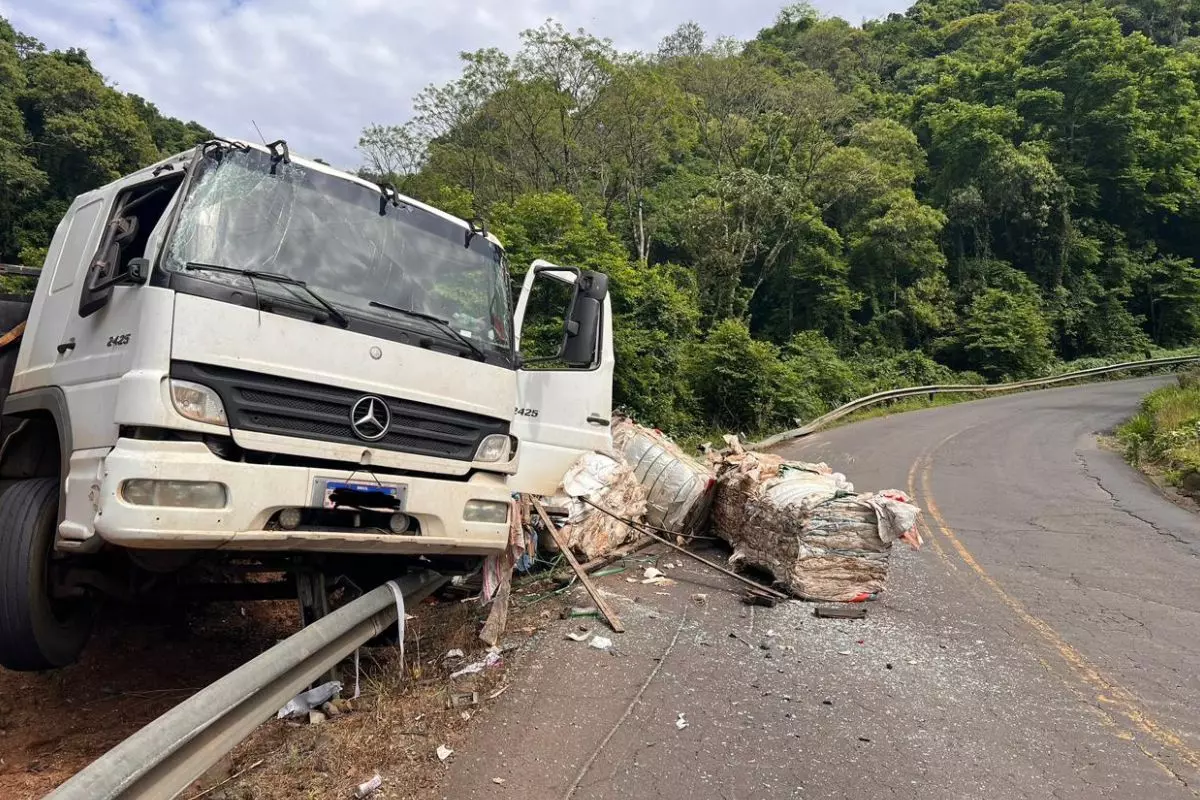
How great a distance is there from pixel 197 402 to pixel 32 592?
1.37 m

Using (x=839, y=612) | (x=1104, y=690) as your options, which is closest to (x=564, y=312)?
(x=839, y=612)

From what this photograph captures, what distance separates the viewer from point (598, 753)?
3564 millimetres

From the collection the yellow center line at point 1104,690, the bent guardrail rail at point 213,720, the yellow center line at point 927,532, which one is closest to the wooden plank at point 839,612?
the yellow center line at point 1104,690

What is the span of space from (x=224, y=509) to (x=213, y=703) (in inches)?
36.1

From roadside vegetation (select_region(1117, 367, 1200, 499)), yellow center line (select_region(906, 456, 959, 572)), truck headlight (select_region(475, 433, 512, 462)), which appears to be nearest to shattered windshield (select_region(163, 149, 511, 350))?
truck headlight (select_region(475, 433, 512, 462))

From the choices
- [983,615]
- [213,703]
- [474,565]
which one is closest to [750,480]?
[983,615]

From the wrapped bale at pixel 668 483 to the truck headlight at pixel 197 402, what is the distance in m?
4.54

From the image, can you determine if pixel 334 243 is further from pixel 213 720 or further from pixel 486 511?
pixel 213 720

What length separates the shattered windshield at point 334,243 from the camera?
3777 mm

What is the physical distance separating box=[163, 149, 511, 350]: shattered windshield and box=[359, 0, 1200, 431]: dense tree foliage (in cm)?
2074

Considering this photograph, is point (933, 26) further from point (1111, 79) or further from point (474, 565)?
point (474, 565)

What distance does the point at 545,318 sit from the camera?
8.24m

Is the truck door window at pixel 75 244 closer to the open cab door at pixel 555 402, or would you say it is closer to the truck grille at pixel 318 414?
the truck grille at pixel 318 414

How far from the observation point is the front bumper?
321cm
